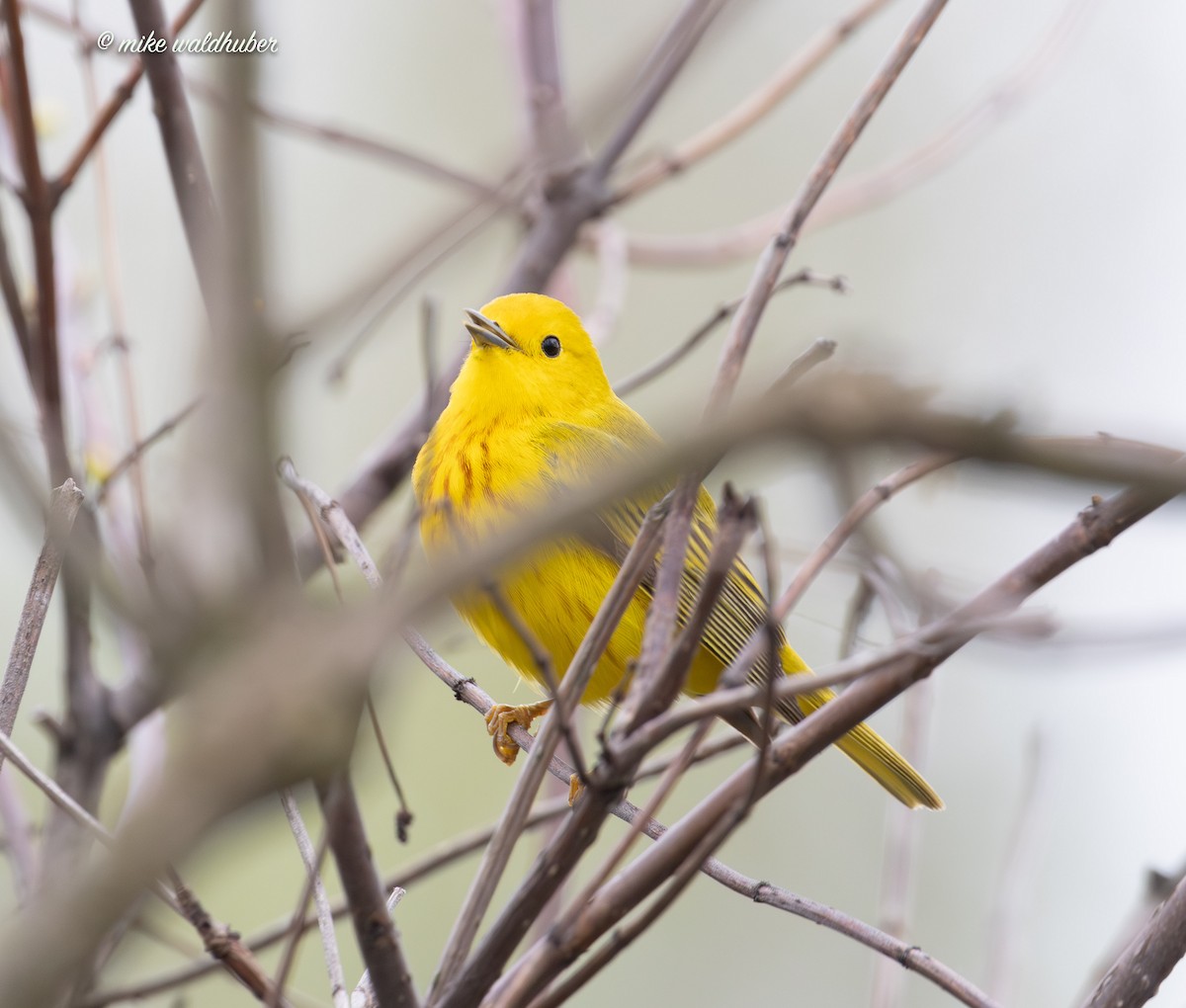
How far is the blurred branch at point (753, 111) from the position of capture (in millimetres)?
3404

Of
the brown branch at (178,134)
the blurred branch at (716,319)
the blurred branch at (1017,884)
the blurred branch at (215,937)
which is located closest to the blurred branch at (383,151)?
the blurred branch at (716,319)

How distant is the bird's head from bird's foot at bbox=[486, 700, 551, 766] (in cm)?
84

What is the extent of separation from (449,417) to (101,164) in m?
1.12

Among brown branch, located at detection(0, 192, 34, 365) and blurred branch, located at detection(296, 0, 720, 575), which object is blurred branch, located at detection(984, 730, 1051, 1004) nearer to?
blurred branch, located at detection(296, 0, 720, 575)

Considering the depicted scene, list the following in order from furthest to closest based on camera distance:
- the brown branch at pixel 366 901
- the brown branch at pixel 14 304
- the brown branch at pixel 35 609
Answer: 1. the brown branch at pixel 14 304
2. the brown branch at pixel 35 609
3. the brown branch at pixel 366 901

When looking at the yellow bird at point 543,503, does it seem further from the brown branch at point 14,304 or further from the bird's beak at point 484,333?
the brown branch at point 14,304

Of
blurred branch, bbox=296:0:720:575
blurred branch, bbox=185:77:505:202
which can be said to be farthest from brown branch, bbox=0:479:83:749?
blurred branch, bbox=185:77:505:202

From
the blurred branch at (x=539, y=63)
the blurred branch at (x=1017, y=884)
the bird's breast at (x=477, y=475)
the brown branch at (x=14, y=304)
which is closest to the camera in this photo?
the brown branch at (x=14, y=304)

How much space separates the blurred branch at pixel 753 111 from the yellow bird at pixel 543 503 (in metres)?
0.49

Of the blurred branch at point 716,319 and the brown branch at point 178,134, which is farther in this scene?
the blurred branch at point 716,319

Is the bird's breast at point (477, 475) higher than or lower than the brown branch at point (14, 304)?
higher

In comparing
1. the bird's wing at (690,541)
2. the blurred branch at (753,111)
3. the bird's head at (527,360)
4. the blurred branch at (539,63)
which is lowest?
the bird's wing at (690,541)

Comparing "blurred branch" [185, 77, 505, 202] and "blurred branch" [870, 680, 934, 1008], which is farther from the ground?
"blurred branch" [185, 77, 505, 202]

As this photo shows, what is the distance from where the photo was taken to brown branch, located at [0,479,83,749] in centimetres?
146
